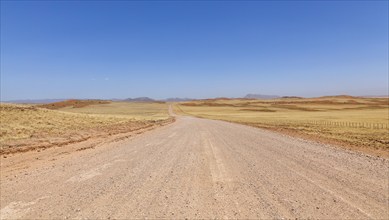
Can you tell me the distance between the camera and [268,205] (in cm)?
845

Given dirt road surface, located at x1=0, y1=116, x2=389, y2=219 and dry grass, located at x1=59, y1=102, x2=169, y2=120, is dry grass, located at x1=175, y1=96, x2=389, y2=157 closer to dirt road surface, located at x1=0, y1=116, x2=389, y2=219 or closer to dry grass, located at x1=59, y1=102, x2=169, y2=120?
dirt road surface, located at x1=0, y1=116, x2=389, y2=219

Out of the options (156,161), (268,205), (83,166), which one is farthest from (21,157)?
(268,205)

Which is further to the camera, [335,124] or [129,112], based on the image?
[129,112]

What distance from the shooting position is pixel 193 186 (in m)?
10.3

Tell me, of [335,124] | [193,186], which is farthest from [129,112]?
[193,186]

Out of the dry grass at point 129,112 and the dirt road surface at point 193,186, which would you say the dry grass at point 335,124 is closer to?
the dirt road surface at point 193,186

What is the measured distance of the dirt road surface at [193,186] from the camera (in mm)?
7980

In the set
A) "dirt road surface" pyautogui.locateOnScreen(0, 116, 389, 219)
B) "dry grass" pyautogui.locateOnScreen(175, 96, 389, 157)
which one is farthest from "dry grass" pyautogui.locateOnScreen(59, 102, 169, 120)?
"dirt road surface" pyautogui.locateOnScreen(0, 116, 389, 219)

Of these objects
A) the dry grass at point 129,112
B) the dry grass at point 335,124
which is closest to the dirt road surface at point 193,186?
the dry grass at point 335,124

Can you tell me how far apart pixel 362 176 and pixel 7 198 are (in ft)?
38.5

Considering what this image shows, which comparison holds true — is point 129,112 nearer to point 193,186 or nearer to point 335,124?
point 335,124

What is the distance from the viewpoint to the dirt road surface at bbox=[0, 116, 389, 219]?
314 inches

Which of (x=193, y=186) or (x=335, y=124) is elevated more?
(x=193, y=186)

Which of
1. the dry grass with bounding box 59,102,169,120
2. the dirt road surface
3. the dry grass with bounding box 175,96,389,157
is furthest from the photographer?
the dry grass with bounding box 59,102,169,120
